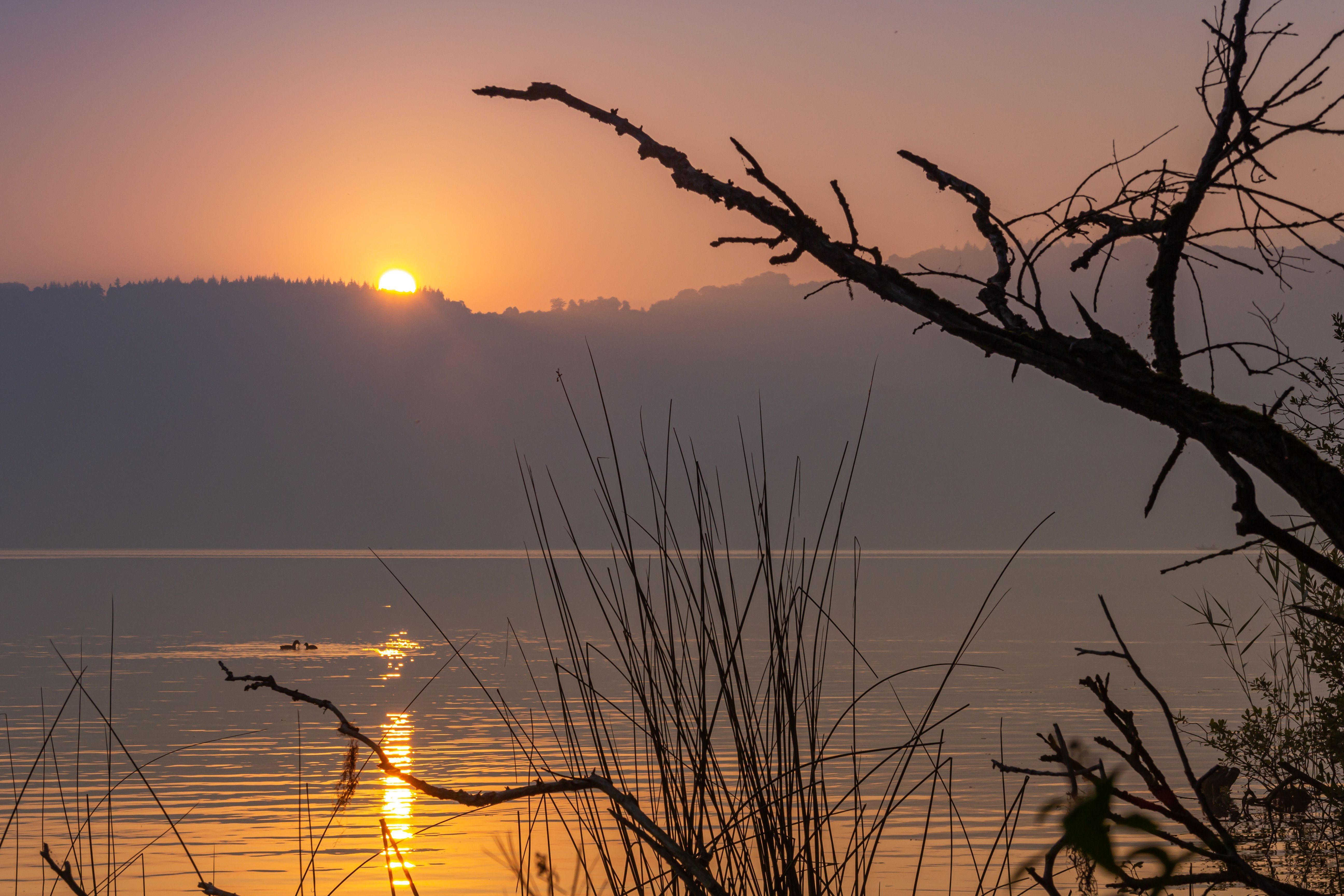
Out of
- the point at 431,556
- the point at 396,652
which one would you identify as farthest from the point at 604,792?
the point at 431,556

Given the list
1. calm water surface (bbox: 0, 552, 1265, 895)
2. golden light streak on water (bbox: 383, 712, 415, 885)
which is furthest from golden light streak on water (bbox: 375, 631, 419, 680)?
golden light streak on water (bbox: 383, 712, 415, 885)

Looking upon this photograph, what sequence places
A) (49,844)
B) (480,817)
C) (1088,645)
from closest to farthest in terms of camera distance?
(49,844) < (480,817) < (1088,645)

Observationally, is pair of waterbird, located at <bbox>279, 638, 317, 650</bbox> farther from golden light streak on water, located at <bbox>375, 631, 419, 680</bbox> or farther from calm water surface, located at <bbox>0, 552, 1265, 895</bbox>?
golden light streak on water, located at <bbox>375, 631, 419, 680</bbox>

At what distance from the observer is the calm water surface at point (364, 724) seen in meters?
9.79

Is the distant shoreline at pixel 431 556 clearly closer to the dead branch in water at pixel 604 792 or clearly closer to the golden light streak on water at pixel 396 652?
the golden light streak on water at pixel 396 652

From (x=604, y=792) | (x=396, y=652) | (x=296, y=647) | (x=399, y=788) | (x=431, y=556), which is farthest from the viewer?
(x=431, y=556)

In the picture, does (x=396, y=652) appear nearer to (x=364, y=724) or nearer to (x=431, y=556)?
(x=364, y=724)

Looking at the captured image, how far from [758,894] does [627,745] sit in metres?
10.9

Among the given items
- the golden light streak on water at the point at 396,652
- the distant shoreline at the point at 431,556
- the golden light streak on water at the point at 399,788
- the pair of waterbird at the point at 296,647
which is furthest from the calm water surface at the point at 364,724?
the distant shoreline at the point at 431,556

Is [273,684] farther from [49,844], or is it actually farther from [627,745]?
[627,745]

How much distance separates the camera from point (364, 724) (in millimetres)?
19234

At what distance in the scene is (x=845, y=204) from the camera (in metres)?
1.99

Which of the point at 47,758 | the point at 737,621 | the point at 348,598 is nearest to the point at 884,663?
the point at 47,758

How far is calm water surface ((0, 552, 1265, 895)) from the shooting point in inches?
385
